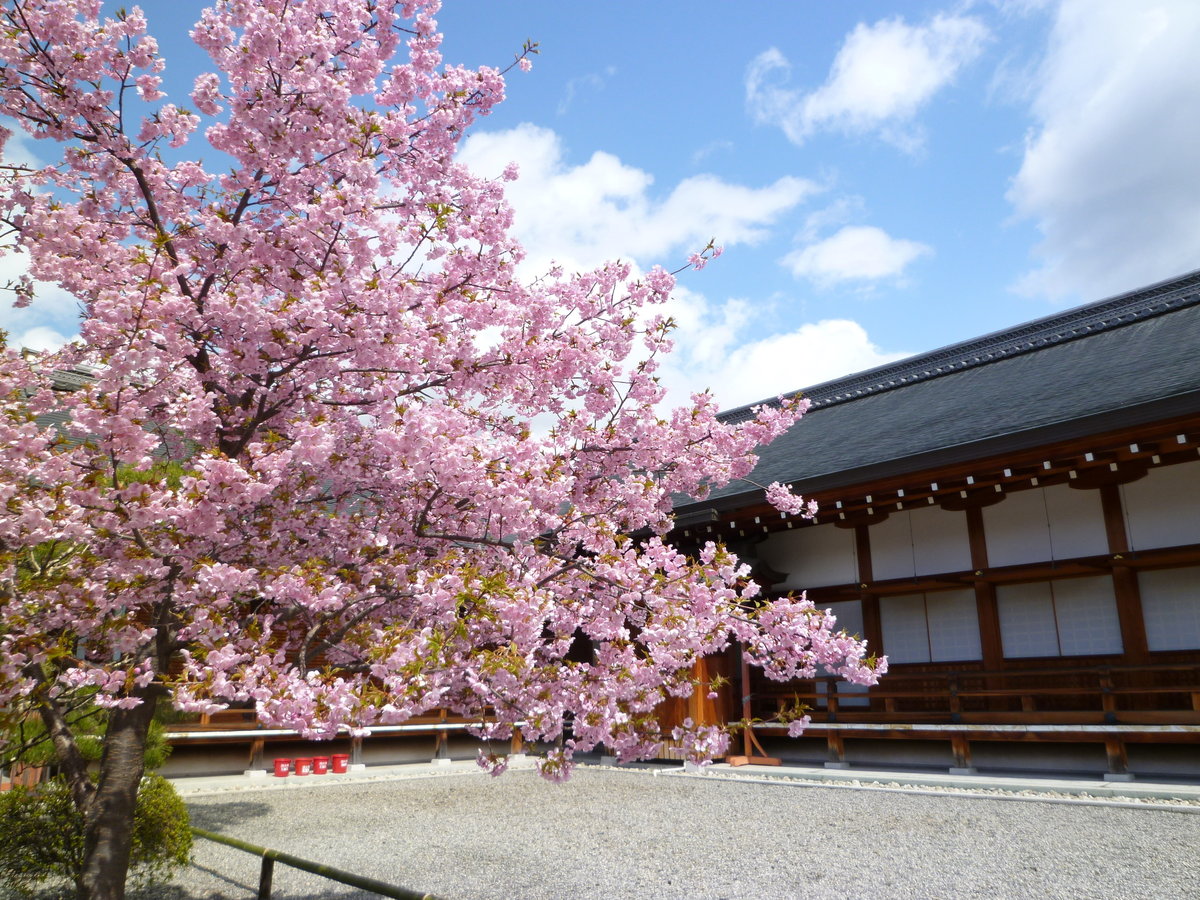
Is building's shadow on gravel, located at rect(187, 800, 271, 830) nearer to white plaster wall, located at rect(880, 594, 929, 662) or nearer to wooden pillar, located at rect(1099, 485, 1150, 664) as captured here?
white plaster wall, located at rect(880, 594, 929, 662)

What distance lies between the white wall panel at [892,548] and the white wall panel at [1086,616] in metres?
1.80

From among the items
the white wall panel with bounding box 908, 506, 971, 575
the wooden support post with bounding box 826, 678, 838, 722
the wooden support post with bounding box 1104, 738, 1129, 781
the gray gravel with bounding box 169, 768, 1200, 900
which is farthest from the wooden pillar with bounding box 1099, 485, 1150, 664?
the wooden support post with bounding box 826, 678, 838, 722

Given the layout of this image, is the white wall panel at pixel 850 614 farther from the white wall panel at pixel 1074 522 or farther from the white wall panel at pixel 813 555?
the white wall panel at pixel 1074 522

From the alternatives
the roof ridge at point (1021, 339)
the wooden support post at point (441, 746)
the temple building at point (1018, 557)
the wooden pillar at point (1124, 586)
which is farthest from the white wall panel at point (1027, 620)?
the wooden support post at point (441, 746)

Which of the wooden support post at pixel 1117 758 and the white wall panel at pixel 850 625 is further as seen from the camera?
the white wall panel at pixel 850 625

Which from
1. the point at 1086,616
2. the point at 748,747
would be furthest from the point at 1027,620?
the point at 748,747

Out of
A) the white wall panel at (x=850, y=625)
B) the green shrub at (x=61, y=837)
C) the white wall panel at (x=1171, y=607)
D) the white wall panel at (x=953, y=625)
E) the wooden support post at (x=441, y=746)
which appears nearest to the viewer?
the green shrub at (x=61, y=837)

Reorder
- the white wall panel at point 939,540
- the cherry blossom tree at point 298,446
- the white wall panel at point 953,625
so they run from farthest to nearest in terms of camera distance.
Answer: the white wall panel at point 939,540 → the white wall panel at point 953,625 → the cherry blossom tree at point 298,446

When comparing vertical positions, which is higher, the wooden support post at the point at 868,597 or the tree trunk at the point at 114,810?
the wooden support post at the point at 868,597

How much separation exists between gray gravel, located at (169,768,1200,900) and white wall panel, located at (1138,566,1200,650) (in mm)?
2383

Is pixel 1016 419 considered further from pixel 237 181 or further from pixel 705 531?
pixel 237 181

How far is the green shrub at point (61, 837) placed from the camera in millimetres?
5254

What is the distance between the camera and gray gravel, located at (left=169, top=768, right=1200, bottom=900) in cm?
533

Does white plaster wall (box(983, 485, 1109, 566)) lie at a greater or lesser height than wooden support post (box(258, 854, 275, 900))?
greater
